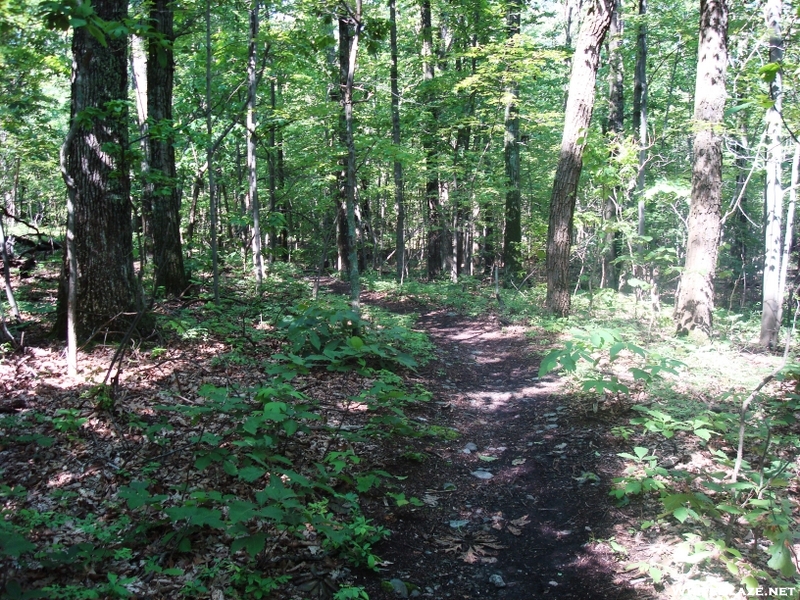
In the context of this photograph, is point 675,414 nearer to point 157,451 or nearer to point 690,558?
point 690,558

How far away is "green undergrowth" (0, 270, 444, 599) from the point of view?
2508 millimetres

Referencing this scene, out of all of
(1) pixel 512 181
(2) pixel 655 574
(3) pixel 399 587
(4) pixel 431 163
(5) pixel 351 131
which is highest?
(4) pixel 431 163

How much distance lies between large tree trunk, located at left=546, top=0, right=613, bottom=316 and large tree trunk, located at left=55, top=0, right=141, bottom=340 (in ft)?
23.0

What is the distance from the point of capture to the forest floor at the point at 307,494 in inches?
105

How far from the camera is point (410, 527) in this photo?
3492 mm

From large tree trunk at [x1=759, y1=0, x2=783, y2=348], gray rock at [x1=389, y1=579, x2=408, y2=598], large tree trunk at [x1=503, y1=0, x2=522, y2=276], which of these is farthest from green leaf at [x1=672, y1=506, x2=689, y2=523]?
large tree trunk at [x1=503, y1=0, x2=522, y2=276]

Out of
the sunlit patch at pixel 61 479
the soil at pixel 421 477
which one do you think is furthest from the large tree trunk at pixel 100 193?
the sunlit patch at pixel 61 479

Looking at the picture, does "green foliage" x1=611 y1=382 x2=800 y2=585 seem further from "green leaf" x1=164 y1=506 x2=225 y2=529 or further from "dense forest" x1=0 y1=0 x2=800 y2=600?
"green leaf" x1=164 y1=506 x2=225 y2=529

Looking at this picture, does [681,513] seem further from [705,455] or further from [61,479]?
[61,479]

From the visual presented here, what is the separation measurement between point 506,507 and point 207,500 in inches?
88.4

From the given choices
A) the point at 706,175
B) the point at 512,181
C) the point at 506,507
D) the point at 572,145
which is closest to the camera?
the point at 506,507

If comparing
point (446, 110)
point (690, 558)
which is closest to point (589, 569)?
point (690, 558)

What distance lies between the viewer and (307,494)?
3408 millimetres

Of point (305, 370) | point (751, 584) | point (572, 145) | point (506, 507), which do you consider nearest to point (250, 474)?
point (305, 370)
